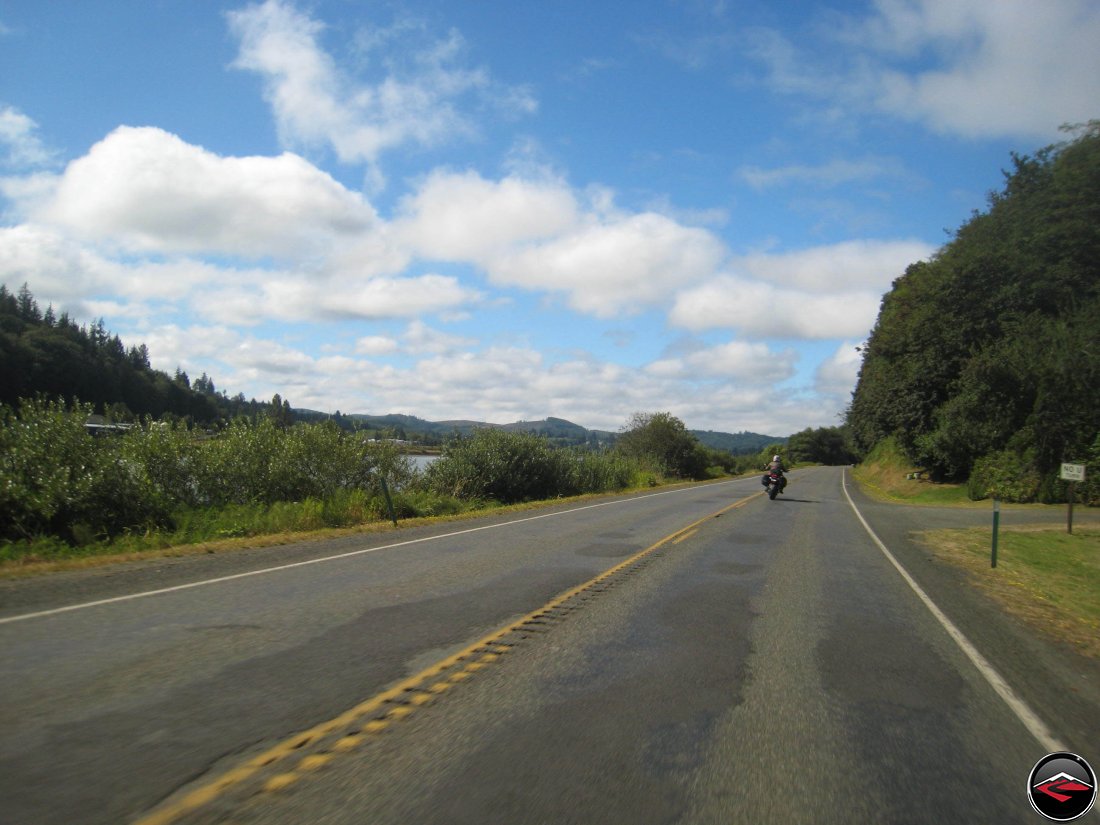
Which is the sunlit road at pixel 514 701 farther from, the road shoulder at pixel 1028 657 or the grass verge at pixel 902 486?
the grass verge at pixel 902 486

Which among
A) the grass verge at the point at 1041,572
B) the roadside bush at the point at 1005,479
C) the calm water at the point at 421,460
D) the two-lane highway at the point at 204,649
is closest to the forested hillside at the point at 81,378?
the calm water at the point at 421,460

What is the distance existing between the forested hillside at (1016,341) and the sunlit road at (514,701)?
2532cm

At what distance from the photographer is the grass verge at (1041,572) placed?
8812mm

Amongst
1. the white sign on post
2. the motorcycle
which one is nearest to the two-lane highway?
the white sign on post

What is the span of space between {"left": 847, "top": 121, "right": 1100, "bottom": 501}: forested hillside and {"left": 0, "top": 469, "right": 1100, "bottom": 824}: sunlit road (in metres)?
25.3

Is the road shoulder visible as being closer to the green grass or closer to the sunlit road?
the sunlit road

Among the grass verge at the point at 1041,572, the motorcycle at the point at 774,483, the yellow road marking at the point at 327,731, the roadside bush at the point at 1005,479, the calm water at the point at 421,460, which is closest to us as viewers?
the yellow road marking at the point at 327,731

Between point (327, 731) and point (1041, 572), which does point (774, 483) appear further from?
point (327, 731)

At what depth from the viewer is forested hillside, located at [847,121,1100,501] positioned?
2970cm

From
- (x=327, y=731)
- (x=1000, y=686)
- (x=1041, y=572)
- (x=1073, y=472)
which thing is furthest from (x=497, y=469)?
(x=327, y=731)

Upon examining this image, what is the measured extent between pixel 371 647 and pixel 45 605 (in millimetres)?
4102

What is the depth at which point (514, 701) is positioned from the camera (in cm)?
502

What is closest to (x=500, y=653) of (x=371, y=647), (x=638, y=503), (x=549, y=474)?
(x=371, y=647)

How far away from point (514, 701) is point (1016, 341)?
3615 cm
